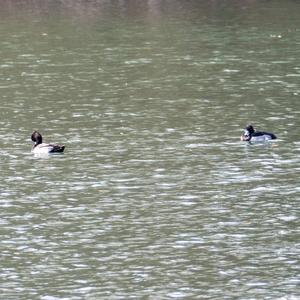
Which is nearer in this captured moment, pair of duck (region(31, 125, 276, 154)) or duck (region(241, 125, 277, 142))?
pair of duck (region(31, 125, 276, 154))

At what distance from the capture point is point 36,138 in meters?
37.9

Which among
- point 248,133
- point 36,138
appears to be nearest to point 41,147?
point 36,138

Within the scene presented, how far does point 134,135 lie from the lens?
39469 millimetres

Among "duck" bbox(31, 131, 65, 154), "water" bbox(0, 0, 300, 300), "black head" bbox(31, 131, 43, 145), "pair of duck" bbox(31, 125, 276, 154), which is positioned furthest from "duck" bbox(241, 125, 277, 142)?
"black head" bbox(31, 131, 43, 145)

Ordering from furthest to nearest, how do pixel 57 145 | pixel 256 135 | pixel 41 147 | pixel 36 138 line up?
pixel 256 135
pixel 36 138
pixel 57 145
pixel 41 147

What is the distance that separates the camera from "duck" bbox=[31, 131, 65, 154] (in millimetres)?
37219

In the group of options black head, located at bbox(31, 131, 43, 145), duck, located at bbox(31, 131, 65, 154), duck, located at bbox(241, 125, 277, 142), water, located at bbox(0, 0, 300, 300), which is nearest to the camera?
water, located at bbox(0, 0, 300, 300)

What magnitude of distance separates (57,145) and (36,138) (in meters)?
0.77

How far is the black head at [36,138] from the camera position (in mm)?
37744

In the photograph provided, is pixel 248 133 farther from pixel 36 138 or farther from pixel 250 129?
pixel 36 138

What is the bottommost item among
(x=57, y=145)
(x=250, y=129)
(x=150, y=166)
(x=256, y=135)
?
(x=150, y=166)

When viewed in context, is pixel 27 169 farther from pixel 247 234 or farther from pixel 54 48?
pixel 54 48

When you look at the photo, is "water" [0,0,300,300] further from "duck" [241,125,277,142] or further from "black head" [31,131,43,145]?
"black head" [31,131,43,145]

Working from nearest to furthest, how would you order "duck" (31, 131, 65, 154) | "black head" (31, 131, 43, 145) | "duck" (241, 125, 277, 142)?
"duck" (31, 131, 65, 154) < "black head" (31, 131, 43, 145) < "duck" (241, 125, 277, 142)
